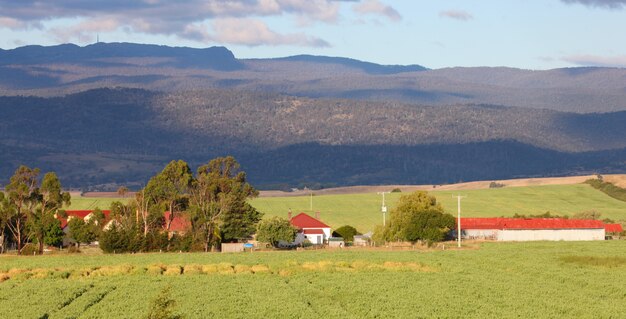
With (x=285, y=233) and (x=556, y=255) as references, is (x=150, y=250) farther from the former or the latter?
(x=556, y=255)

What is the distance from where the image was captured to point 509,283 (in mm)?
58344

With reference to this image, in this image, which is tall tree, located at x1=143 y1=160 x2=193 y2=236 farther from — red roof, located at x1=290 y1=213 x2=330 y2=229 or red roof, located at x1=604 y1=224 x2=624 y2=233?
red roof, located at x1=604 y1=224 x2=624 y2=233

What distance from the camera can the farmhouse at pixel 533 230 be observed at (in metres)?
116

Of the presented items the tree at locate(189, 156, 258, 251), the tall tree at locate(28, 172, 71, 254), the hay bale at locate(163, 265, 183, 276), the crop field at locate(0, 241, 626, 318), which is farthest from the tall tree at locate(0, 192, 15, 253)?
the hay bale at locate(163, 265, 183, 276)

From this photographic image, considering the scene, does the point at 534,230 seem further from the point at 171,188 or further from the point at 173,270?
the point at 173,270

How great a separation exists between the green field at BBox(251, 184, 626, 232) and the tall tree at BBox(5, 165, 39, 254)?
41.5 meters

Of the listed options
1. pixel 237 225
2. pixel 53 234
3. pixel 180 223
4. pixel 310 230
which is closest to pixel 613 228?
pixel 310 230

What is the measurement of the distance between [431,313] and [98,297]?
575 inches

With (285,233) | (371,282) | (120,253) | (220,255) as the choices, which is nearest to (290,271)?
(371,282)

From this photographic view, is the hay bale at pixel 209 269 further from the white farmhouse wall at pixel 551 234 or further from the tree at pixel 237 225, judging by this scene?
the white farmhouse wall at pixel 551 234

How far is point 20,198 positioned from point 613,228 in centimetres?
5966

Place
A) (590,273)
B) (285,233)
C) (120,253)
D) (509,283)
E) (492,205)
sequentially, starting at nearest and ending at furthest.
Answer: (509,283), (590,273), (120,253), (285,233), (492,205)

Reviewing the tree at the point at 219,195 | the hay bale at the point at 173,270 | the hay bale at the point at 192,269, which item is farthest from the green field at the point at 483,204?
the hay bale at the point at 173,270

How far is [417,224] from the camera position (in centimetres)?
10488
